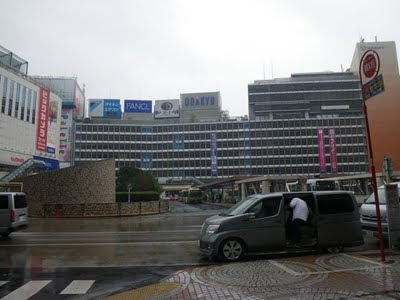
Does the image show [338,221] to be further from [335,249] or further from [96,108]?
[96,108]

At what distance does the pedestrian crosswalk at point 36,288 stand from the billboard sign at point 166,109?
11775 cm

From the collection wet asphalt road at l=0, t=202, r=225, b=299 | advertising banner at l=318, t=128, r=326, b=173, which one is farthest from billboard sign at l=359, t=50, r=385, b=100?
advertising banner at l=318, t=128, r=326, b=173

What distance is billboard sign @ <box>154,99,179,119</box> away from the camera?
412 feet

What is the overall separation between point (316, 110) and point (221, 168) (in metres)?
35.7

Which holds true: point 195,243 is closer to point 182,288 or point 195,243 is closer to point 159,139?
point 182,288

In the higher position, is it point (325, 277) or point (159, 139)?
point (159, 139)

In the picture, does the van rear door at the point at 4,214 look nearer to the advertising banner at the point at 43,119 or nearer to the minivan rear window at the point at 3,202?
the minivan rear window at the point at 3,202

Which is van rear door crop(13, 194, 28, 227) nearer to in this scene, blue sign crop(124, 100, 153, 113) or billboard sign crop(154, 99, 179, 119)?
billboard sign crop(154, 99, 179, 119)

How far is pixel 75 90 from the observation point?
111 metres

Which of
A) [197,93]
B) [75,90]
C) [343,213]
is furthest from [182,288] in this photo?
[197,93]

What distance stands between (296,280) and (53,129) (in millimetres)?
86818

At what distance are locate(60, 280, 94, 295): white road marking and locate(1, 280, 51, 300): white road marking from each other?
0.53 meters

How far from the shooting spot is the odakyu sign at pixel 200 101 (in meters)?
126

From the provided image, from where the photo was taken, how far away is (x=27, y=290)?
7.32m
